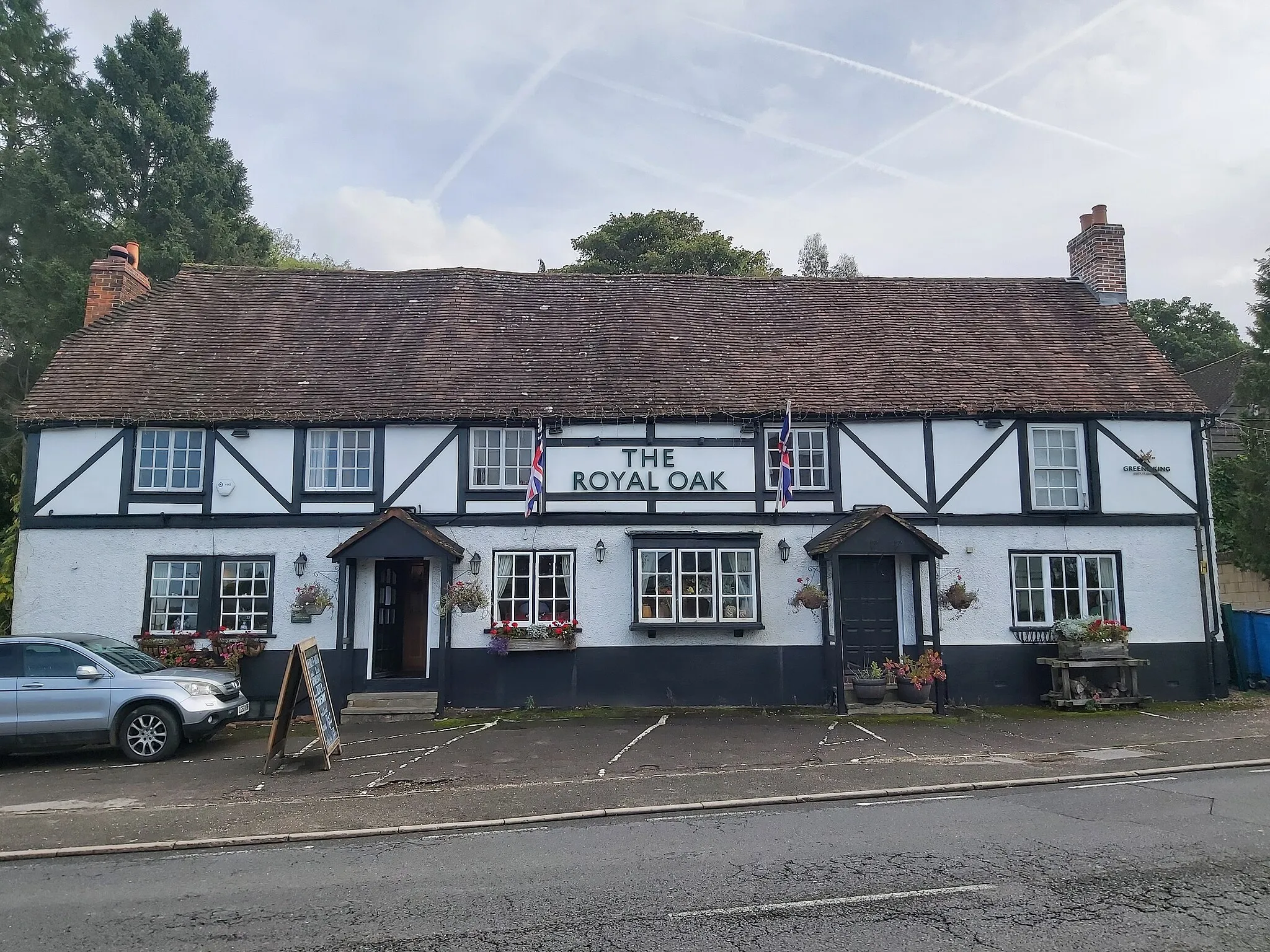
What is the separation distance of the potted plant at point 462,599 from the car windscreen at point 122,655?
4.54 m

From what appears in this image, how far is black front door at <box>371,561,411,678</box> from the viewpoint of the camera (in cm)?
1594

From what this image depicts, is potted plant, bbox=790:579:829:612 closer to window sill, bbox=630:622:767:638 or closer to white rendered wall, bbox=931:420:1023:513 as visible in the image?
window sill, bbox=630:622:767:638

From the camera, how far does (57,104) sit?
93.1 ft

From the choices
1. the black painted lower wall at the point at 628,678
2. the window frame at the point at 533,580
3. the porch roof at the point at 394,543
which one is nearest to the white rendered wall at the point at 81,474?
the black painted lower wall at the point at 628,678

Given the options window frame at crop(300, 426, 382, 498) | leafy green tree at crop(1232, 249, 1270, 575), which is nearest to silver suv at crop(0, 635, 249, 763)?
window frame at crop(300, 426, 382, 498)

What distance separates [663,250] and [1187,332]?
106 ft

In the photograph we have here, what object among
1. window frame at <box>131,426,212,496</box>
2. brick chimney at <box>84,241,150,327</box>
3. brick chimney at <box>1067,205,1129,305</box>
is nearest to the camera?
window frame at <box>131,426,212,496</box>

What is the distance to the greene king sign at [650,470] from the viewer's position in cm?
1595

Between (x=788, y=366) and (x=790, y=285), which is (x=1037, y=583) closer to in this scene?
(x=788, y=366)

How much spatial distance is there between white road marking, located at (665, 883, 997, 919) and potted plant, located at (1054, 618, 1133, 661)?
10354mm

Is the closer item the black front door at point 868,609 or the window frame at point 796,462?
the black front door at point 868,609

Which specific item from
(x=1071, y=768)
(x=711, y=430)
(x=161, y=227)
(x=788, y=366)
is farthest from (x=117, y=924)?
(x=161, y=227)

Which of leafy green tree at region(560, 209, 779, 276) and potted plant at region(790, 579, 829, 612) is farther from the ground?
leafy green tree at region(560, 209, 779, 276)

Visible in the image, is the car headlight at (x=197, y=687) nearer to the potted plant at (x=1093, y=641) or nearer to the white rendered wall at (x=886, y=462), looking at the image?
the white rendered wall at (x=886, y=462)
